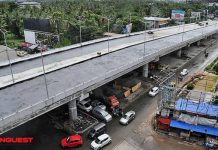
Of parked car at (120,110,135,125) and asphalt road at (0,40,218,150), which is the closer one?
asphalt road at (0,40,218,150)

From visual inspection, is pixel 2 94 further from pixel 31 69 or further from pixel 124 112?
pixel 124 112

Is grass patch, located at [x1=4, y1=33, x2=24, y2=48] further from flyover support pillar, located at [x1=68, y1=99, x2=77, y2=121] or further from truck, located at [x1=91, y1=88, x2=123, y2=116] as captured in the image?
flyover support pillar, located at [x1=68, y1=99, x2=77, y2=121]

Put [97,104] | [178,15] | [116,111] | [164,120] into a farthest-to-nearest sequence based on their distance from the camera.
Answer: [178,15]
[97,104]
[116,111]
[164,120]

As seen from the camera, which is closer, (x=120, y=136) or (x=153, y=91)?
(x=120, y=136)

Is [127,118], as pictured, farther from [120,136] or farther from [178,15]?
[178,15]

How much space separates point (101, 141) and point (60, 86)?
823cm

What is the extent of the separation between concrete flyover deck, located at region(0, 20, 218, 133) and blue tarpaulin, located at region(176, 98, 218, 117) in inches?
372

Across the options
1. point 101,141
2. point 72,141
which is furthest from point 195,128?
point 72,141

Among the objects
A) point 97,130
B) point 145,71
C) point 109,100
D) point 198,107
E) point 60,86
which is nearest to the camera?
point 97,130

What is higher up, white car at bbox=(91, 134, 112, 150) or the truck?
the truck

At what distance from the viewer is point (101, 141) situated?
83.3ft

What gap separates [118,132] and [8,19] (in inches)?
2714

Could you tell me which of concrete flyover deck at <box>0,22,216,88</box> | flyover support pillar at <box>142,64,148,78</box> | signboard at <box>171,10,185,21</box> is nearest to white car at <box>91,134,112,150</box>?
concrete flyover deck at <box>0,22,216,88</box>

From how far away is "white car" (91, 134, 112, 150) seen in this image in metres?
Result: 25.1
